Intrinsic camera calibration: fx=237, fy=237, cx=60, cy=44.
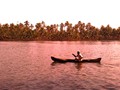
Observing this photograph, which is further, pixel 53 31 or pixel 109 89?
pixel 53 31

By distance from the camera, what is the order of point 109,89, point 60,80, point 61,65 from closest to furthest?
1. point 109,89
2. point 60,80
3. point 61,65

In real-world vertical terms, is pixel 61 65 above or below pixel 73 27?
below

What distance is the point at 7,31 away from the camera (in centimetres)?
17300

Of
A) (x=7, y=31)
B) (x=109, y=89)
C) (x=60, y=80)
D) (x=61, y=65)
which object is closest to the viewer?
(x=109, y=89)

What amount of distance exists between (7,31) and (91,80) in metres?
153

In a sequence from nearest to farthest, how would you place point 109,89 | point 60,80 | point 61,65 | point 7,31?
point 109,89
point 60,80
point 61,65
point 7,31

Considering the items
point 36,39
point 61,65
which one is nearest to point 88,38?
point 36,39

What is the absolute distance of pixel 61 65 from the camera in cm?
3769

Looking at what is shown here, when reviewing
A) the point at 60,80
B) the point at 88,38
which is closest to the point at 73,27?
the point at 88,38

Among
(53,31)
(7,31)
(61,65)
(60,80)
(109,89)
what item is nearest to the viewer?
(109,89)

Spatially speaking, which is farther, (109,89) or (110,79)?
(110,79)

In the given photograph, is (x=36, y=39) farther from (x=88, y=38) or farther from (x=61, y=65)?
(x=61, y=65)

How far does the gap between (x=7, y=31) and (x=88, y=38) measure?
222 feet

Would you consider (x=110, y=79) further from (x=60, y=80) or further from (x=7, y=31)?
(x=7, y=31)
